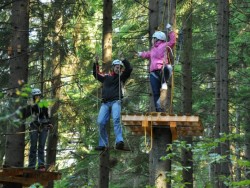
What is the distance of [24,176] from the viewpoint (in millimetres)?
9375

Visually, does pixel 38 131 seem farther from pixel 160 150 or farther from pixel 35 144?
pixel 160 150

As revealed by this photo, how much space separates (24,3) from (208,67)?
947 cm

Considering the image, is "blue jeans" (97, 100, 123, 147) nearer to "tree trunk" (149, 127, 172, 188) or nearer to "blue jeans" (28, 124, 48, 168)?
"tree trunk" (149, 127, 172, 188)

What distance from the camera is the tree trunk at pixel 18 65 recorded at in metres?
9.76

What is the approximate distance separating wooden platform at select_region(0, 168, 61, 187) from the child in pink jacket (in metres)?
2.87

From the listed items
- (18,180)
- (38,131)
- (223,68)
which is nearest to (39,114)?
(38,131)

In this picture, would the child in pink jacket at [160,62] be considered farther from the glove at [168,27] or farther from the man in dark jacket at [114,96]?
the man in dark jacket at [114,96]

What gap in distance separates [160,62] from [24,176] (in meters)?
3.64

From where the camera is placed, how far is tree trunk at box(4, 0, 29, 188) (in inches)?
384

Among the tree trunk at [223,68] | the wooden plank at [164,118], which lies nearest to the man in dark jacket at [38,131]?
the wooden plank at [164,118]

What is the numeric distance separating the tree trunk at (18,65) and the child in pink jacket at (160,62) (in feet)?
9.84

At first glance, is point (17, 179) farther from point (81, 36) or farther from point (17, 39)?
point (81, 36)

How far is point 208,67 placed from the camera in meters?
17.9

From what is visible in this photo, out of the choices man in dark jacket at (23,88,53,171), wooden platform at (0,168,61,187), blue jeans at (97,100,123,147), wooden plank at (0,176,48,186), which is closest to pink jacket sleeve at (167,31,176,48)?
blue jeans at (97,100,123,147)
